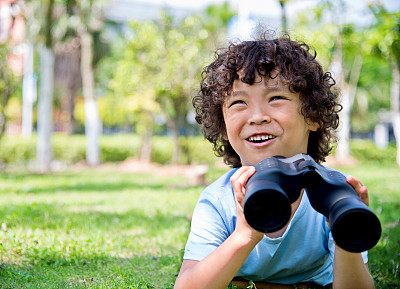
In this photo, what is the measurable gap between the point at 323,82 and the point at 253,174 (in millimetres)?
875

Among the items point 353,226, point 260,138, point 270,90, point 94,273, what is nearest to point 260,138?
point 260,138

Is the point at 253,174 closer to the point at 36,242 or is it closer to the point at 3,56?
the point at 36,242

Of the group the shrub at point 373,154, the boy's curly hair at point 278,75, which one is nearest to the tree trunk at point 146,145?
the shrub at point 373,154

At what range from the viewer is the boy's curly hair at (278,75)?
2.00 metres

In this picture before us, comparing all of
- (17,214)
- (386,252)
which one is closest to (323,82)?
(386,252)

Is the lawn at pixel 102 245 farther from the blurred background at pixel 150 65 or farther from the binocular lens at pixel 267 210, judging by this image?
the blurred background at pixel 150 65

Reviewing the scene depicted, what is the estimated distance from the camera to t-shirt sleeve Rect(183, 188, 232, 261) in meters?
1.94

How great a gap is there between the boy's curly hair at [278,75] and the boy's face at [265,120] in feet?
0.16

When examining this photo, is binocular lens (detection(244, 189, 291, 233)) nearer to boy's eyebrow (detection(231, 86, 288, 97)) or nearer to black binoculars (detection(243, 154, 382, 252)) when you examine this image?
black binoculars (detection(243, 154, 382, 252))

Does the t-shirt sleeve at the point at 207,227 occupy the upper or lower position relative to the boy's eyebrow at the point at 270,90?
lower

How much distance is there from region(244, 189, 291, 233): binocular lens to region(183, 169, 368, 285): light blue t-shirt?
1.69 ft

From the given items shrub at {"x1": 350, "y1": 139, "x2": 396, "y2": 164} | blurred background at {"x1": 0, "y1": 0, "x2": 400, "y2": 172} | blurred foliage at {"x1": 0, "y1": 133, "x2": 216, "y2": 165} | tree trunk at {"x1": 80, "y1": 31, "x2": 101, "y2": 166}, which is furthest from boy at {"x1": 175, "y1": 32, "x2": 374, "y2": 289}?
shrub at {"x1": 350, "y1": 139, "x2": 396, "y2": 164}

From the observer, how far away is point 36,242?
3.26 meters

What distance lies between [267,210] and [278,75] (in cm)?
74
